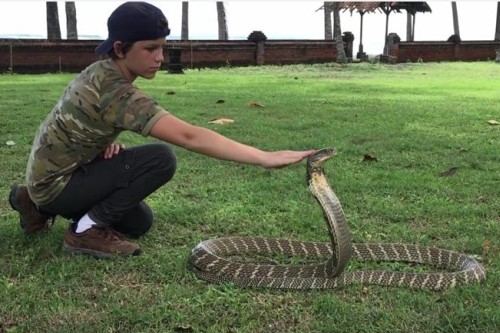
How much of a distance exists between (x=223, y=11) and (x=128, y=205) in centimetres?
3604

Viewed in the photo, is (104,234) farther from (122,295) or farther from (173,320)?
(173,320)

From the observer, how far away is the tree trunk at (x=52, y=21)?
29.3 metres

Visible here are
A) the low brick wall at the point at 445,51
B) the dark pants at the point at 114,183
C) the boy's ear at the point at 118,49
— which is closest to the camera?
the boy's ear at the point at 118,49

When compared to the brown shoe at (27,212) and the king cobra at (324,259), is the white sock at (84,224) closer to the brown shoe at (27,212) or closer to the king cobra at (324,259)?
the brown shoe at (27,212)

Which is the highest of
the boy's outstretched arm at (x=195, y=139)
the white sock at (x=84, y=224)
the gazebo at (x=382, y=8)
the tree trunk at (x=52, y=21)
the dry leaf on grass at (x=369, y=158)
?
the gazebo at (x=382, y=8)

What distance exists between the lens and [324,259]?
165 inches

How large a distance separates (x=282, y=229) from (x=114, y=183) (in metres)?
1.36

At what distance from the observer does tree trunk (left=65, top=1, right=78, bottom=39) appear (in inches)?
1169

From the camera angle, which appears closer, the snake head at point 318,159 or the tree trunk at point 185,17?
the snake head at point 318,159

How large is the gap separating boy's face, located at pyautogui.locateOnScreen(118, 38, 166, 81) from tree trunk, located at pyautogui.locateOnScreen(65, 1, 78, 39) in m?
27.5

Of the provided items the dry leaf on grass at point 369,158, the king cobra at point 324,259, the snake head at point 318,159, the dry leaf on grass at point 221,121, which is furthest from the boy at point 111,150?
the dry leaf on grass at point 221,121

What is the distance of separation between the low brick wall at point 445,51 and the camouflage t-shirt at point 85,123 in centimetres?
3347

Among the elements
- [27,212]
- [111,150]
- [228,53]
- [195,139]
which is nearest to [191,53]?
[228,53]

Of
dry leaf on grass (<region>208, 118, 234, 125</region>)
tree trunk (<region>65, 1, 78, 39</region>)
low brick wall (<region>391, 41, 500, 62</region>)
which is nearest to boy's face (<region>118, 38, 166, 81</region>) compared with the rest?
dry leaf on grass (<region>208, 118, 234, 125</region>)
